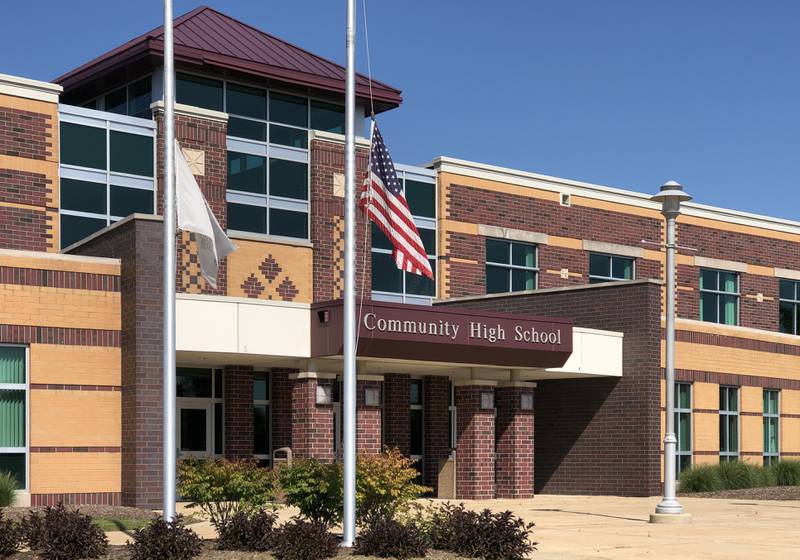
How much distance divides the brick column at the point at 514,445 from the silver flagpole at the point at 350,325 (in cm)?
1675

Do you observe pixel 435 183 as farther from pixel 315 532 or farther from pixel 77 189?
pixel 315 532

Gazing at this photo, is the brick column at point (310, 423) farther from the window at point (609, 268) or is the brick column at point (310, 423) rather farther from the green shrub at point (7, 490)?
the window at point (609, 268)

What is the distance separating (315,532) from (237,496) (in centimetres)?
300

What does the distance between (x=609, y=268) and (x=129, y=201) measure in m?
17.9

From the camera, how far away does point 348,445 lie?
639 inches

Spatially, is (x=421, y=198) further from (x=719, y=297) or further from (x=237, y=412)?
(x=719, y=297)

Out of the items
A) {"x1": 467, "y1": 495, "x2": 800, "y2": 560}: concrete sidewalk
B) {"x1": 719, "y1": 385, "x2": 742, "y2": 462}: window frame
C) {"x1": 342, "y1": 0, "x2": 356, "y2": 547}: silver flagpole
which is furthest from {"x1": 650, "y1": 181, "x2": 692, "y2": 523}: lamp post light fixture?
{"x1": 719, "y1": 385, "x2": 742, "y2": 462}: window frame

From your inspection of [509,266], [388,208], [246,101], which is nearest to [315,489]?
[388,208]

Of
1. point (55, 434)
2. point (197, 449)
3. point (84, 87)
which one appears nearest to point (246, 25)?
point (84, 87)

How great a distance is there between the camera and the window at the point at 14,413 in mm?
24328

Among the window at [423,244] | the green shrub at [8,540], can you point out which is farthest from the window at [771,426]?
the green shrub at [8,540]

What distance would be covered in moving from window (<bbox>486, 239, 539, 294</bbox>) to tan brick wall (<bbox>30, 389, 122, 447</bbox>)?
16.8m

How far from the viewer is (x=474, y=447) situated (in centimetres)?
3159

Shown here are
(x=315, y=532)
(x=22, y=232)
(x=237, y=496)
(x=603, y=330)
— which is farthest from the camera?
(x=603, y=330)
